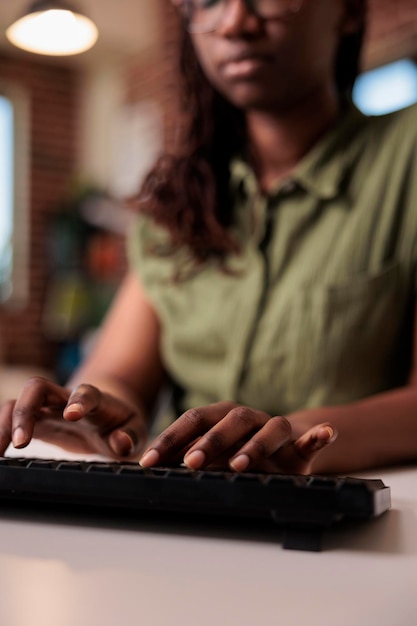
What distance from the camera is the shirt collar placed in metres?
1.27

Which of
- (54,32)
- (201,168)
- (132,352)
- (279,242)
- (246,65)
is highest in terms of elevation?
(54,32)

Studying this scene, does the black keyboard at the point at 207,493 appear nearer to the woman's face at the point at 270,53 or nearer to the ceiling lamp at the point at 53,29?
the woman's face at the point at 270,53

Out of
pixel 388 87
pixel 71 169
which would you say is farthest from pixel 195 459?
pixel 71 169

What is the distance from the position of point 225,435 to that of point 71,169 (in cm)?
581

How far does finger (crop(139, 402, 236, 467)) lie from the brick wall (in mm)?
5180

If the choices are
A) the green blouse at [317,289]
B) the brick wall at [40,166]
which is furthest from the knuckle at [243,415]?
the brick wall at [40,166]

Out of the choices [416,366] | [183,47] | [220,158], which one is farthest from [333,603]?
[183,47]

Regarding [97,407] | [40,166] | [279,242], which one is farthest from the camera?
[40,166]

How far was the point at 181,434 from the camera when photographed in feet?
2.15

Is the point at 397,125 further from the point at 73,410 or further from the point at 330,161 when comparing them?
the point at 73,410

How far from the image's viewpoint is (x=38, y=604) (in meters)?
0.42

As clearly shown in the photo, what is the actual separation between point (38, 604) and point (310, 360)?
0.82 metres

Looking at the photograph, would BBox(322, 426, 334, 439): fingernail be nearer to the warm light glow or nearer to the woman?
the woman

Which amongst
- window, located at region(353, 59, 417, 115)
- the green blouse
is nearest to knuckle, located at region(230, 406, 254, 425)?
the green blouse
